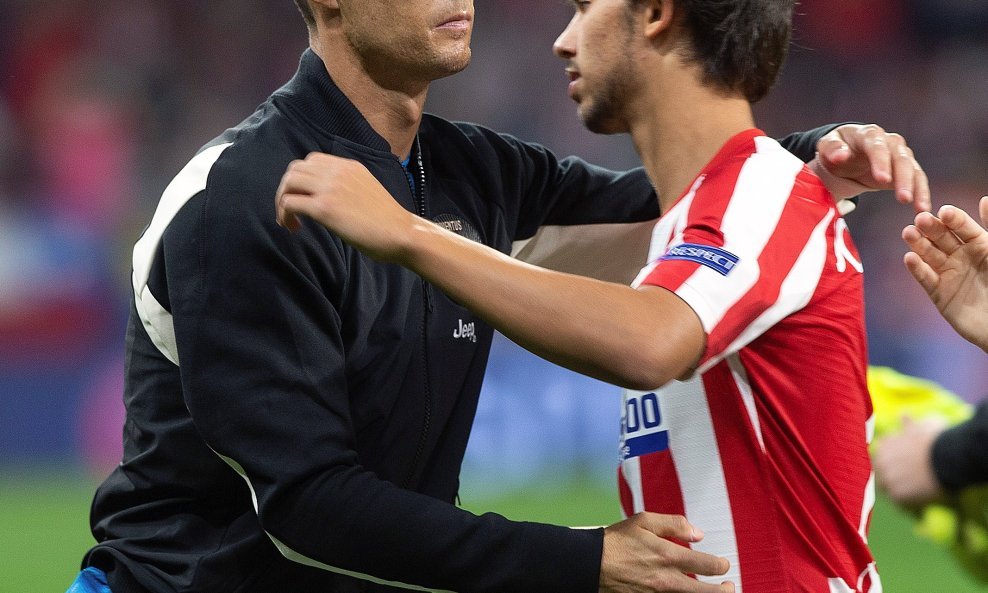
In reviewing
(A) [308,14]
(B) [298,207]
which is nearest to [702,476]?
(B) [298,207]

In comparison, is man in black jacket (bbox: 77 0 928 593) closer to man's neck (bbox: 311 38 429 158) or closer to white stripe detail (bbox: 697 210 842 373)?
man's neck (bbox: 311 38 429 158)

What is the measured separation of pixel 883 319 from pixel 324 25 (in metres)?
7.88

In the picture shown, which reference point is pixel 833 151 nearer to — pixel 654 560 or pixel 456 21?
pixel 456 21

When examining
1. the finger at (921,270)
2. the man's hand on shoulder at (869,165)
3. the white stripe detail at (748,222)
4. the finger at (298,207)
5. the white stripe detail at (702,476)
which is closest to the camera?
the finger at (298,207)

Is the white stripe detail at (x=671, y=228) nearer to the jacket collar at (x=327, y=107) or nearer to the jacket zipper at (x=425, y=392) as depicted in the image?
the jacket zipper at (x=425, y=392)

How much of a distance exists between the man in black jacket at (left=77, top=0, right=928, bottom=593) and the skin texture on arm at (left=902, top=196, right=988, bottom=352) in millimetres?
184

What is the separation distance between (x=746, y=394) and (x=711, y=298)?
11.1 inches

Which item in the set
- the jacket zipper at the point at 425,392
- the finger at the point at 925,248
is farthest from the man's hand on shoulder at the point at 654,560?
the finger at the point at 925,248

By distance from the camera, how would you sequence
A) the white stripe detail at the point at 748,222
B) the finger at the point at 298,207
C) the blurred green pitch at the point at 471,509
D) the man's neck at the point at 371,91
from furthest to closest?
the blurred green pitch at the point at 471,509 → the man's neck at the point at 371,91 → the white stripe detail at the point at 748,222 → the finger at the point at 298,207

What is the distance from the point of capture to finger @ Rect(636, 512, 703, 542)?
88.1 inches

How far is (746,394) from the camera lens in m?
2.29

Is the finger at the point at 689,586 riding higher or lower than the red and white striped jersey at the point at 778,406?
lower

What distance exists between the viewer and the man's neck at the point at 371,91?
2.79 meters

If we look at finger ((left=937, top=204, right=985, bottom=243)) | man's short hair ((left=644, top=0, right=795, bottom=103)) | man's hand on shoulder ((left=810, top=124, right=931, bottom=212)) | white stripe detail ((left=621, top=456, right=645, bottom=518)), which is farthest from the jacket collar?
finger ((left=937, top=204, right=985, bottom=243))
